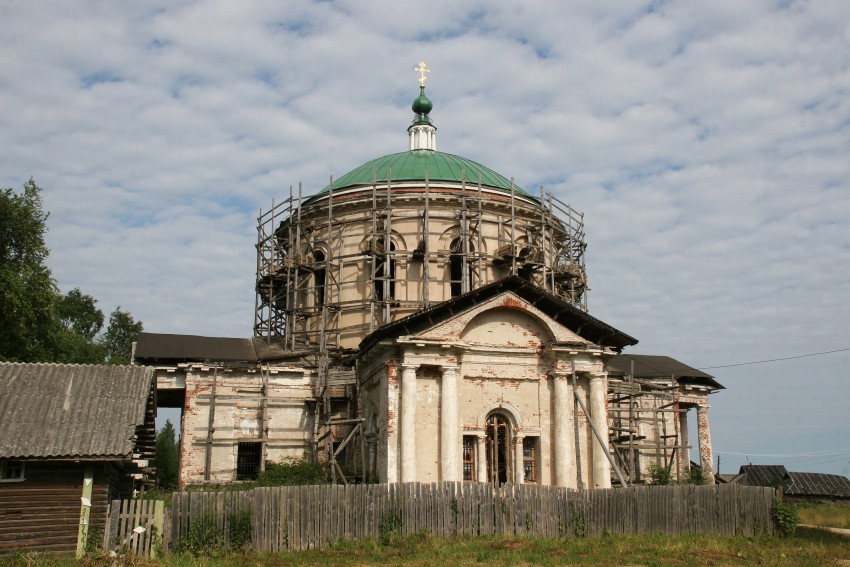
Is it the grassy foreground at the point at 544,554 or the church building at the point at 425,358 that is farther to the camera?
the church building at the point at 425,358

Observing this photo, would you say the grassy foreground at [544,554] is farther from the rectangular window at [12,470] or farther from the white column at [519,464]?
the white column at [519,464]

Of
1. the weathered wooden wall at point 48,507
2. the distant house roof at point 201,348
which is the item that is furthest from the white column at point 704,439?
the weathered wooden wall at point 48,507

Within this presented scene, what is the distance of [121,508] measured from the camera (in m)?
16.3

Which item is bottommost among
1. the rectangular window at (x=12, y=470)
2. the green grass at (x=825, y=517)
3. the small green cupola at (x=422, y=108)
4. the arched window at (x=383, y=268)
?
the green grass at (x=825, y=517)

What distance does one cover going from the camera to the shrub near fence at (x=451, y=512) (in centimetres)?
1650

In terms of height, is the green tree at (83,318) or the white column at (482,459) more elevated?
the green tree at (83,318)

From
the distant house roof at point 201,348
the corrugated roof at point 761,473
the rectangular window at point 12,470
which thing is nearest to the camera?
the rectangular window at point 12,470

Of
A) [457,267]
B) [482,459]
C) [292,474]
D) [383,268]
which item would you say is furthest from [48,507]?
[457,267]

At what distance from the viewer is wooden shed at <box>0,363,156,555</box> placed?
15.1 metres

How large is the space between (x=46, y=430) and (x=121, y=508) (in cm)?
218

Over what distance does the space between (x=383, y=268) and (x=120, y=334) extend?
26600mm

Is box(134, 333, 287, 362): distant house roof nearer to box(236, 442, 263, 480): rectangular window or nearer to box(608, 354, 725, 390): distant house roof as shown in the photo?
box(236, 442, 263, 480): rectangular window

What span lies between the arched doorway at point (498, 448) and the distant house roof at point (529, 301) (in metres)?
3.30

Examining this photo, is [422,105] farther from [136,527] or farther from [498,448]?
[136,527]
